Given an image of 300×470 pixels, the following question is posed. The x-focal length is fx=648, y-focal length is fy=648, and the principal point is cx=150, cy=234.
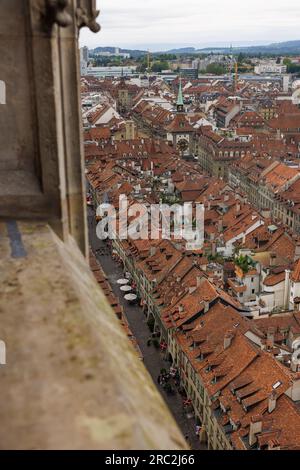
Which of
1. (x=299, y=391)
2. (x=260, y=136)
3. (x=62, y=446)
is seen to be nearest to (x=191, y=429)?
(x=299, y=391)

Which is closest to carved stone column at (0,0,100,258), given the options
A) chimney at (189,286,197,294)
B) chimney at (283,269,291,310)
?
chimney at (189,286,197,294)

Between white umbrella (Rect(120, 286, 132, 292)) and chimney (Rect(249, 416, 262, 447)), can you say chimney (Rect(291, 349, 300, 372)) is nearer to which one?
chimney (Rect(249, 416, 262, 447))

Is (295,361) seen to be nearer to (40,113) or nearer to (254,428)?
(254,428)

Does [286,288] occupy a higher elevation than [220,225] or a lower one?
lower

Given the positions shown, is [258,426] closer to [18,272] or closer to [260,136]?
[18,272]

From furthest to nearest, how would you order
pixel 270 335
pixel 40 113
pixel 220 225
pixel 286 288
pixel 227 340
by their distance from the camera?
1. pixel 220 225
2. pixel 286 288
3. pixel 270 335
4. pixel 227 340
5. pixel 40 113

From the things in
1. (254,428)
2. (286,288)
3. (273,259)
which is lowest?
(286,288)

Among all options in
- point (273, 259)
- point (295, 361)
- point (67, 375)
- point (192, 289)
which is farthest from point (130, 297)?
point (67, 375)
